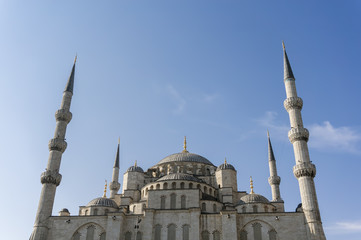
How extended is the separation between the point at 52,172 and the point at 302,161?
18.6 m

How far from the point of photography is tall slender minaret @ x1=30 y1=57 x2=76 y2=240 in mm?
25155

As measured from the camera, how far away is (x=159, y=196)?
2700cm

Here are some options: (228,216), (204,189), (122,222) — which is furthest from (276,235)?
(122,222)

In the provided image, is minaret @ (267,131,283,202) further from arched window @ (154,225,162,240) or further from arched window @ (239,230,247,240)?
arched window @ (154,225,162,240)

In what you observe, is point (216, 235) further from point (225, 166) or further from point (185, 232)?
point (225, 166)

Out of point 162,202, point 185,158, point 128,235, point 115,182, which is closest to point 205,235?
point 162,202

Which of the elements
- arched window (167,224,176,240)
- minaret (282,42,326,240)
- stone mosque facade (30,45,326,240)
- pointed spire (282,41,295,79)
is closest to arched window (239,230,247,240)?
stone mosque facade (30,45,326,240)

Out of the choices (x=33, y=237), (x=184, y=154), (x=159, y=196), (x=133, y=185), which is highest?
(x=184, y=154)

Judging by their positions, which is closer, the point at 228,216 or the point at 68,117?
the point at 228,216

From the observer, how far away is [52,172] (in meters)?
27.5

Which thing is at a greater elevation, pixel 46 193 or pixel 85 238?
pixel 46 193

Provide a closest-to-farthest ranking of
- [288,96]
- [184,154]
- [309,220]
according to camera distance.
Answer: [309,220] → [288,96] → [184,154]

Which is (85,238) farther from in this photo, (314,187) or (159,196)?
(314,187)

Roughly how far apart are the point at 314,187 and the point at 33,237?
19564 mm
